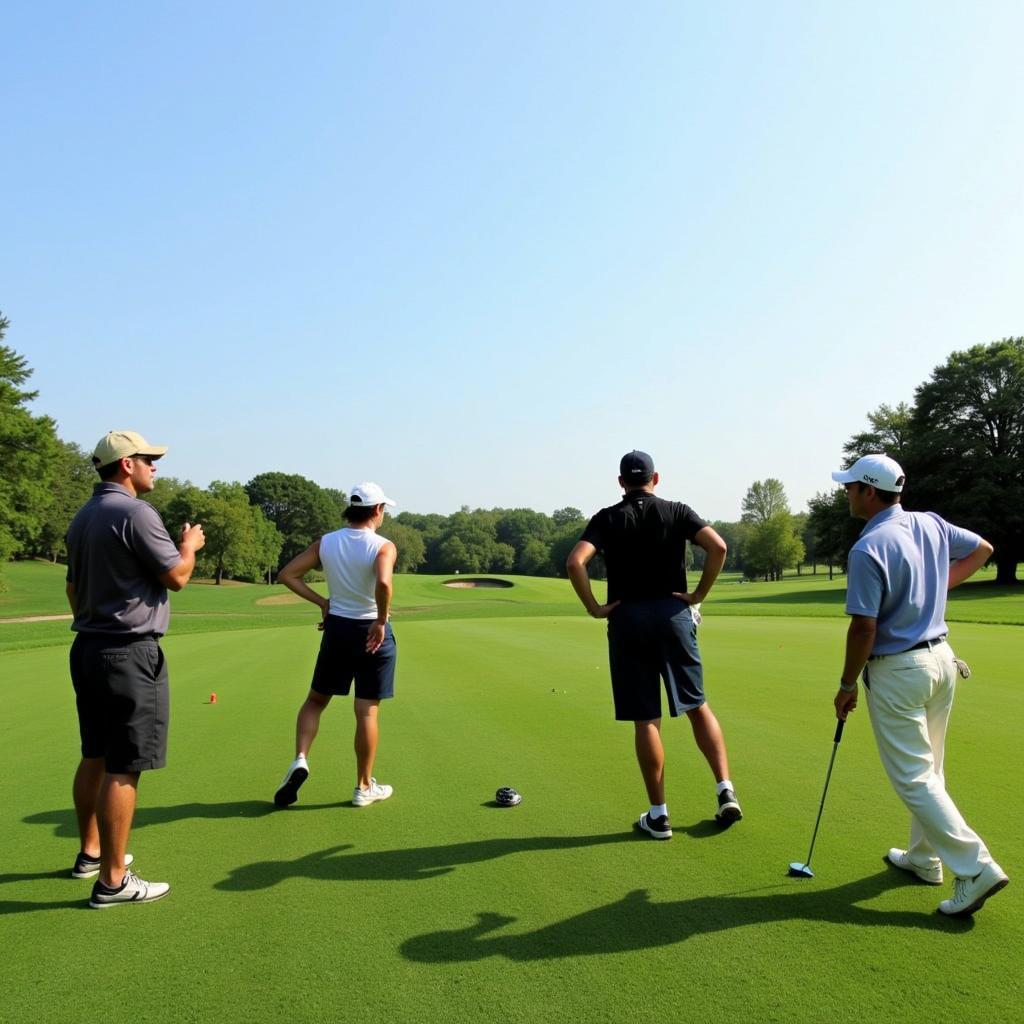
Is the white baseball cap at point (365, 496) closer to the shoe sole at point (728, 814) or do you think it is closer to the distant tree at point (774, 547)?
the shoe sole at point (728, 814)

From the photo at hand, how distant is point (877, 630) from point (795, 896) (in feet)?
4.42

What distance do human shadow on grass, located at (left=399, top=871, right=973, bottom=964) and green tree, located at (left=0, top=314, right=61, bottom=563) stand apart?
150 ft

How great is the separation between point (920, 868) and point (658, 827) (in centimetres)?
135

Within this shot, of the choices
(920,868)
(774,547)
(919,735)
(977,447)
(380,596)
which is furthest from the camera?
(774,547)

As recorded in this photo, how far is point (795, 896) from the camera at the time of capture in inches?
144

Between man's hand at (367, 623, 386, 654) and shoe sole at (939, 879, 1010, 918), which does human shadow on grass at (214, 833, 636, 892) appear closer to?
man's hand at (367, 623, 386, 654)

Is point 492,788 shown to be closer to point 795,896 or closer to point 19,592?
point 795,896

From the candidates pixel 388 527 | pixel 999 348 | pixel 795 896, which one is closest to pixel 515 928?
pixel 795 896

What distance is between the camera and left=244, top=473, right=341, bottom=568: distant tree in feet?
337

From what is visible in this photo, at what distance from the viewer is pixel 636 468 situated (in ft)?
16.6

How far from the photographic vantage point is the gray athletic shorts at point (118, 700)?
4035 mm

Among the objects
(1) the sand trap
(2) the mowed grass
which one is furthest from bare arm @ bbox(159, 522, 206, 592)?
(1) the sand trap

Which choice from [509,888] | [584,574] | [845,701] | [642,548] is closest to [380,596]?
[584,574]

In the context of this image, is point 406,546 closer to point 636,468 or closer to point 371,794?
point 371,794
